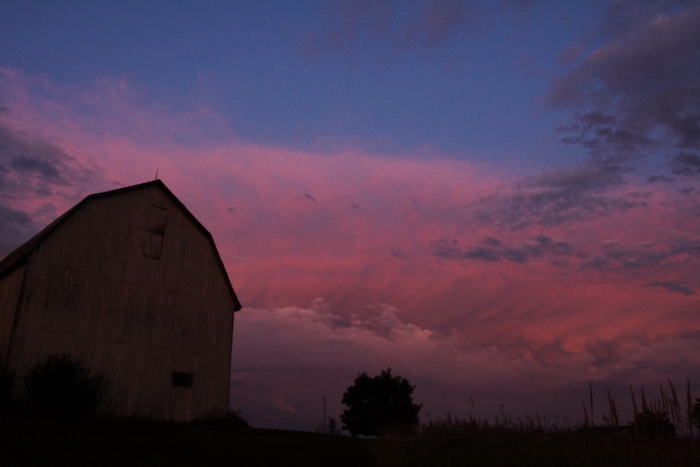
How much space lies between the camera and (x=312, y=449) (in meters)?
18.1

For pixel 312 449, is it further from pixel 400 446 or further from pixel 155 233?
pixel 155 233

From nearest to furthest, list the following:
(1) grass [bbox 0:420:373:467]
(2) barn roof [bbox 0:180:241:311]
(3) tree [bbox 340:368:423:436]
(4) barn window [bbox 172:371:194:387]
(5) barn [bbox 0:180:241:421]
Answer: (1) grass [bbox 0:420:373:467]
(5) barn [bbox 0:180:241:421]
(2) barn roof [bbox 0:180:241:311]
(4) barn window [bbox 172:371:194:387]
(3) tree [bbox 340:368:423:436]

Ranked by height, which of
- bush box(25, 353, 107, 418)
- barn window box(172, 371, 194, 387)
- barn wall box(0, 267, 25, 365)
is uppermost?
barn wall box(0, 267, 25, 365)

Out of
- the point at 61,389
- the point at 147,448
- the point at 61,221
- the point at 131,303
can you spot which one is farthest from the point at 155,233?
the point at 147,448

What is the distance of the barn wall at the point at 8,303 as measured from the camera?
74.4 feet

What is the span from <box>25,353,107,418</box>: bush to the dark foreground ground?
2.32 meters

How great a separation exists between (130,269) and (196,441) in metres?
11.0

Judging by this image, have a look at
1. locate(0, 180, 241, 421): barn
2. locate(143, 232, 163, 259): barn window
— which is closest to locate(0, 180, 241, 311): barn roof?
locate(0, 180, 241, 421): barn

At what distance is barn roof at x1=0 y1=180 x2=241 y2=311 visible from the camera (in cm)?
2398

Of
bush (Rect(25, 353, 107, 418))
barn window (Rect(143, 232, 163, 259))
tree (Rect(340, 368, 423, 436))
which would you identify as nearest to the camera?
bush (Rect(25, 353, 107, 418))

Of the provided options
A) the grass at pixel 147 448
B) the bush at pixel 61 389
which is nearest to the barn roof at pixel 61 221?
the bush at pixel 61 389

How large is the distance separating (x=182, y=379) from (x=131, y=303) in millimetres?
4504

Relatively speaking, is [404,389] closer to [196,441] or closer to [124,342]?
[124,342]

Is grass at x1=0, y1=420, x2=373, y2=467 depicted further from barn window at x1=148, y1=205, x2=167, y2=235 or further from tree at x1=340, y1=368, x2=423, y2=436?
tree at x1=340, y1=368, x2=423, y2=436
